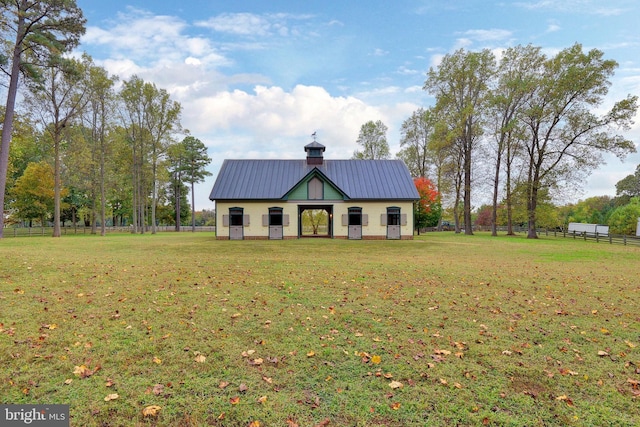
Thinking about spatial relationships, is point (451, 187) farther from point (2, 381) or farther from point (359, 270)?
point (2, 381)

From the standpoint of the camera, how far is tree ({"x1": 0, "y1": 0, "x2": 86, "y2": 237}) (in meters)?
14.7

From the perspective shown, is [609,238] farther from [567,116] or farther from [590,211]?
[590,211]

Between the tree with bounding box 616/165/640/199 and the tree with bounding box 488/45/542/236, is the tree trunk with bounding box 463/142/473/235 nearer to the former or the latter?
the tree with bounding box 488/45/542/236

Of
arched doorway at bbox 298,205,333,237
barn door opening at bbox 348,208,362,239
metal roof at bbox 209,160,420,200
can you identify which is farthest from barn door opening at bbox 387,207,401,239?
arched doorway at bbox 298,205,333,237

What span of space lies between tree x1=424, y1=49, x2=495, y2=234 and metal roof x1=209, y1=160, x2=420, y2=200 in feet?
30.2

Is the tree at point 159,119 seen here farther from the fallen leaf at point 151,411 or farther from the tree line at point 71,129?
the fallen leaf at point 151,411

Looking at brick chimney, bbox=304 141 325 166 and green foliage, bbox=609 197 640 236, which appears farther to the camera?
green foliage, bbox=609 197 640 236

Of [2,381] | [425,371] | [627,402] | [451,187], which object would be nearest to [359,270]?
[425,371]

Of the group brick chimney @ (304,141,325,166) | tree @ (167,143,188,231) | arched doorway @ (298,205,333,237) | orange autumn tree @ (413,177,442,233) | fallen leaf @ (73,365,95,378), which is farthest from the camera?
tree @ (167,143,188,231)

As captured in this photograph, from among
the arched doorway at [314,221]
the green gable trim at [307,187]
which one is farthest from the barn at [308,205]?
the arched doorway at [314,221]

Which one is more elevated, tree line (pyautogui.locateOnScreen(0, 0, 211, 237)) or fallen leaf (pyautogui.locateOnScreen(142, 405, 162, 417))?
tree line (pyautogui.locateOnScreen(0, 0, 211, 237))

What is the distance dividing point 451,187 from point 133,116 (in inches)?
1410

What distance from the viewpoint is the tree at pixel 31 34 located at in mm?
14711

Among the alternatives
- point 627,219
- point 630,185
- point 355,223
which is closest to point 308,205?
point 355,223
